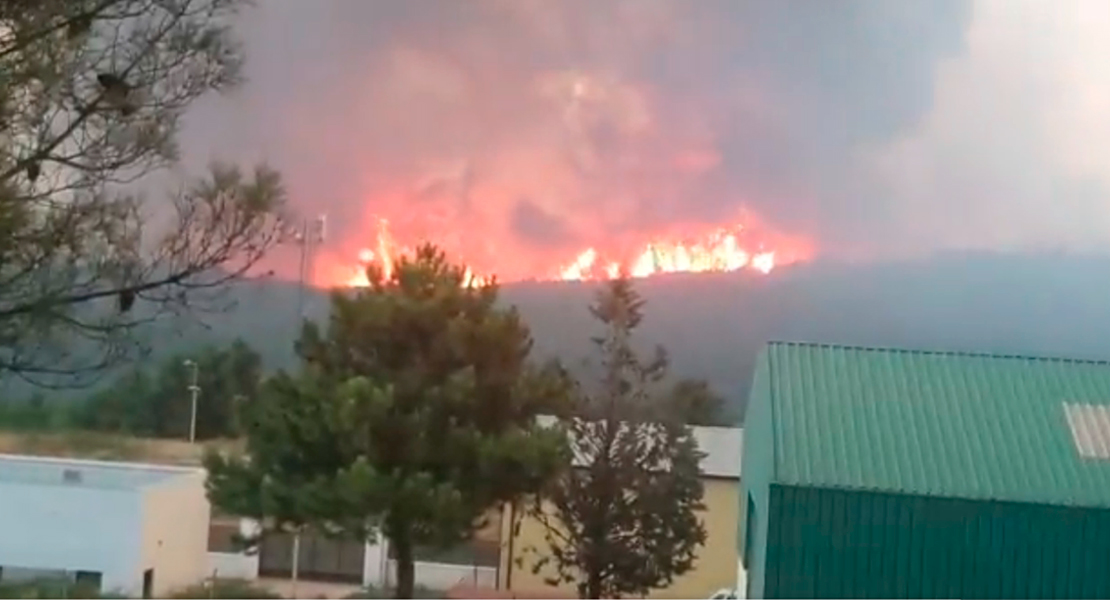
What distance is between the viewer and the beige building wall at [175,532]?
7980mm

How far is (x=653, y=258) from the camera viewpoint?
23.9ft

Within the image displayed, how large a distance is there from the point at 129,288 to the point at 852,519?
3.33 meters

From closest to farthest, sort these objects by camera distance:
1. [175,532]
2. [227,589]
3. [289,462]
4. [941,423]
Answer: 1. [941,423]
2. [289,462]
3. [227,589]
4. [175,532]

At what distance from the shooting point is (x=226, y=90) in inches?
154

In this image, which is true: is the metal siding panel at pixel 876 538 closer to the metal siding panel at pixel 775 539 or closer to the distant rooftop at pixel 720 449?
the metal siding panel at pixel 775 539

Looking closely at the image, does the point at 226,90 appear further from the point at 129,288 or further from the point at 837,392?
the point at 837,392

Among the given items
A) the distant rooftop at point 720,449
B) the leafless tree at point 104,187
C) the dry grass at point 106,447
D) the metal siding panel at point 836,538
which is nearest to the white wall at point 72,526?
the dry grass at point 106,447

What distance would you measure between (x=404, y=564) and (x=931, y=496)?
105 inches

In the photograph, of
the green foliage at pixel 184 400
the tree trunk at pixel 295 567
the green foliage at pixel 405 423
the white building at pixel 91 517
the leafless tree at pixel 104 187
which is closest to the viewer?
the leafless tree at pixel 104 187

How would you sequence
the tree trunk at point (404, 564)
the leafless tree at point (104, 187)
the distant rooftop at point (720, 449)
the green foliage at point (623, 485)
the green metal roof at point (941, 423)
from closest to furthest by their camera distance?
the leafless tree at point (104, 187), the green metal roof at point (941, 423), the tree trunk at point (404, 564), the green foliage at point (623, 485), the distant rooftop at point (720, 449)

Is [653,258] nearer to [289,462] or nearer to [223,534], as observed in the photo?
[289,462]

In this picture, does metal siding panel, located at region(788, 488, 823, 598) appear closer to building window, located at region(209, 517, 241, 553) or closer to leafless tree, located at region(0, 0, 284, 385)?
leafless tree, located at region(0, 0, 284, 385)

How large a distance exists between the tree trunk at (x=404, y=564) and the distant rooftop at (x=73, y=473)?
1.79 meters

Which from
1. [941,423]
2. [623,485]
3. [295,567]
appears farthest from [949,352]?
[295,567]
